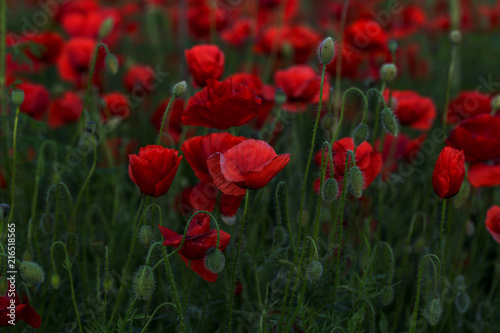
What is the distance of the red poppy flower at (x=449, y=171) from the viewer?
1.28 m

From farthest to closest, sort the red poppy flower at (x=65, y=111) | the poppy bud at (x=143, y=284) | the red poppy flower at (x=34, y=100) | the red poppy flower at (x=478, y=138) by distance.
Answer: the red poppy flower at (x=65, y=111), the red poppy flower at (x=34, y=100), the red poppy flower at (x=478, y=138), the poppy bud at (x=143, y=284)

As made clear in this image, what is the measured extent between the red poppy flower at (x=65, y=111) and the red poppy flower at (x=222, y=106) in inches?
45.2

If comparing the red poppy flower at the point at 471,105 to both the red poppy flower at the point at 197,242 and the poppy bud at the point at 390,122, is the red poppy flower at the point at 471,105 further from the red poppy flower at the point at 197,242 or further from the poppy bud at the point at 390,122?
the red poppy flower at the point at 197,242

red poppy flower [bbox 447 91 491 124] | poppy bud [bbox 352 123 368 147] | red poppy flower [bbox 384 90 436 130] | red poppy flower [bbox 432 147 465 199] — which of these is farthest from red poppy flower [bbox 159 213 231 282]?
red poppy flower [bbox 447 91 491 124]

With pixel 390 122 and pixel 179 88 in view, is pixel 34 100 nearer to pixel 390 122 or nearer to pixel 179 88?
pixel 179 88

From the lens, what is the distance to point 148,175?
1189 millimetres

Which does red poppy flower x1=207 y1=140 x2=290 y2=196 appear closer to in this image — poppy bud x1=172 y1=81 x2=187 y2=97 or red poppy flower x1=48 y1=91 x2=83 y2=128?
poppy bud x1=172 y1=81 x2=187 y2=97

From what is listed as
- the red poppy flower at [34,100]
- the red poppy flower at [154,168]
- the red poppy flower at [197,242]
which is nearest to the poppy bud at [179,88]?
the red poppy flower at [154,168]

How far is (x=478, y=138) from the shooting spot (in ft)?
5.01

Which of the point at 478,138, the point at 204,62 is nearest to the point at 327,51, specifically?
the point at 204,62

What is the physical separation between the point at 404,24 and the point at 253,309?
2.20 metres

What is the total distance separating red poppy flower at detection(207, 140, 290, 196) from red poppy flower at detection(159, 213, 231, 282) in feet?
0.31

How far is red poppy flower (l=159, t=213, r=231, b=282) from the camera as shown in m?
1.18

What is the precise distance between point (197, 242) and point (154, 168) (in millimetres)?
184
